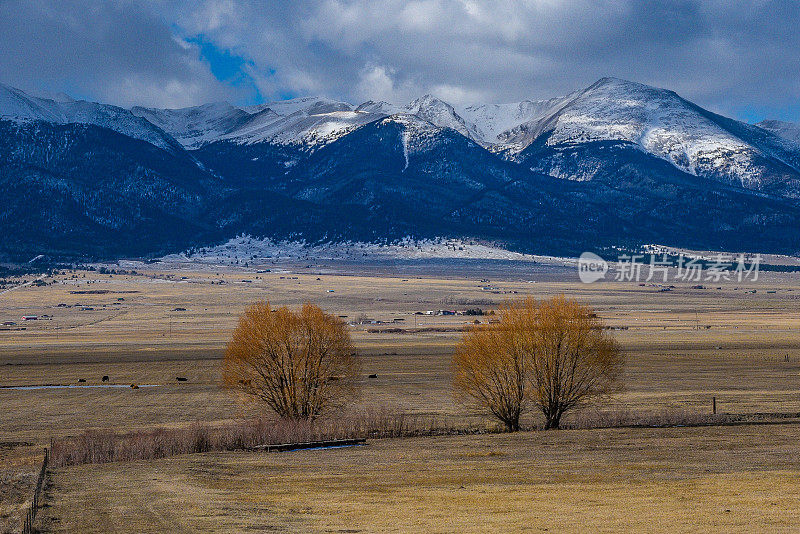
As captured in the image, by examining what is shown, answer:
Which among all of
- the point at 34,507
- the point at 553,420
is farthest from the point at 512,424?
the point at 34,507

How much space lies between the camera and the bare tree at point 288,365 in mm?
73250

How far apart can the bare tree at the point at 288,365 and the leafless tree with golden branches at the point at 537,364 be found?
10.2 m

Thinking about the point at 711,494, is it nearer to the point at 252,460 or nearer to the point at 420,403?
the point at 252,460

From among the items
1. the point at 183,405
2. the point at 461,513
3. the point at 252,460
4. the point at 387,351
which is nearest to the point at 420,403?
the point at 183,405

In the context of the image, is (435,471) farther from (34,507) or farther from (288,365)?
(288,365)

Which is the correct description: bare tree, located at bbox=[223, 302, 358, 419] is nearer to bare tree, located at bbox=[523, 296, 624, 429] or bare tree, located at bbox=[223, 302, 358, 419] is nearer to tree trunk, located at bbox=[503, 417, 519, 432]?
tree trunk, located at bbox=[503, 417, 519, 432]

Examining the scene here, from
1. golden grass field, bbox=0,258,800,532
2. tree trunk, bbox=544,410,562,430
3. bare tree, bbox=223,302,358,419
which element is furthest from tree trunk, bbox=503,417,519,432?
bare tree, bbox=223,302,358,419

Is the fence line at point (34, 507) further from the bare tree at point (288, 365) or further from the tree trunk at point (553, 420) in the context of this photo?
the tree trunk at point (553, 420)

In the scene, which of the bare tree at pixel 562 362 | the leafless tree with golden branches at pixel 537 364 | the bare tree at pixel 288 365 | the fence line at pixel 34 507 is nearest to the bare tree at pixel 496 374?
the leafless tree with golden branches at pixel 537 364

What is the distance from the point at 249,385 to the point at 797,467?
1596 inches

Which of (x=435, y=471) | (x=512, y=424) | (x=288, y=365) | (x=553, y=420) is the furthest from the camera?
(x=288, y=365)

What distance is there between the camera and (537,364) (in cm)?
7150

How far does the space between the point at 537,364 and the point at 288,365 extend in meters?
19.0

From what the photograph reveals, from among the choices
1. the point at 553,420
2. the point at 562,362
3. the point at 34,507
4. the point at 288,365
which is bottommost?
the point at 34,507
